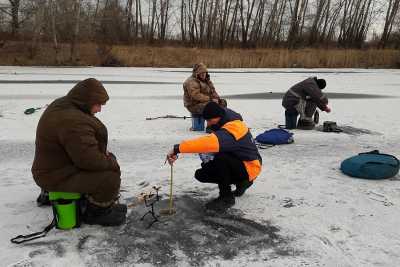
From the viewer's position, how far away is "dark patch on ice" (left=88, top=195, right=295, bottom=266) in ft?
10.8

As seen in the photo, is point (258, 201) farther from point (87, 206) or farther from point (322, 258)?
point (87, 206)

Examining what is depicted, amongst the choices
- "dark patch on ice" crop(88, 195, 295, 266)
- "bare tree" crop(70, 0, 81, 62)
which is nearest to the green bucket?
"dark patch on ice" crop(88, 195, 295, 266)

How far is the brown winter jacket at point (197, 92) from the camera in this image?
7.80 m

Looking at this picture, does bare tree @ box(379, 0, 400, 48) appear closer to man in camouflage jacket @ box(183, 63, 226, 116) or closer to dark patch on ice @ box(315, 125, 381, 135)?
dark patch on ice @ box(315, 125, 381, 135)

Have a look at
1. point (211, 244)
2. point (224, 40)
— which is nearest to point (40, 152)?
point (211, 244)

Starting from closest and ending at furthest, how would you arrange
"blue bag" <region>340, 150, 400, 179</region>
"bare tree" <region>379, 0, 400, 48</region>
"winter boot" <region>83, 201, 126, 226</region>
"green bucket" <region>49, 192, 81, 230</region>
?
1. "green bucket" <region>49, 192, 81, 230</region>
2. "winter boot" <region>83, 201, 126, 226</region>
3. "blue bag" <region>340, 150, 400, 179</region>
4. "bare tree" <region>379, 0, 400, 48</region>

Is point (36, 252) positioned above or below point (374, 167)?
below

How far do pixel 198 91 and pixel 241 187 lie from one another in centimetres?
373

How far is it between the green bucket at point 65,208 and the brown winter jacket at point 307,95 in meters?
5.53

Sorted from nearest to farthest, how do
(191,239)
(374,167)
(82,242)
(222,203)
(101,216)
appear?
(82,242) → (191,239) → (101,216) → (222,203) → (374,167)

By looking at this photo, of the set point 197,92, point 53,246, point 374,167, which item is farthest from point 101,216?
point 197,92

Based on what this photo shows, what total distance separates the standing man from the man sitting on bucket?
3.74m

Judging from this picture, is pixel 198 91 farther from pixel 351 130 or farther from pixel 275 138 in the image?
pixel 351 130

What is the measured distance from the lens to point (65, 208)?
3.60 m
